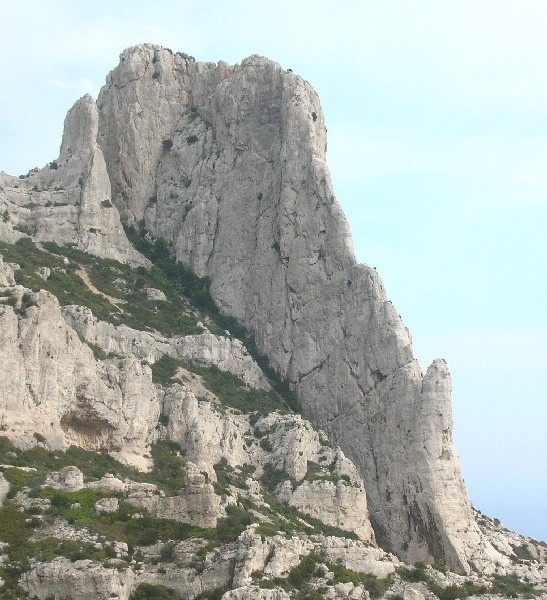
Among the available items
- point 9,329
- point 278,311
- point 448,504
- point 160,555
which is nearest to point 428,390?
point 448,504

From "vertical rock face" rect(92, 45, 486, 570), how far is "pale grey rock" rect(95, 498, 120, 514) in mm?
29329

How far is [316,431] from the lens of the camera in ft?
273

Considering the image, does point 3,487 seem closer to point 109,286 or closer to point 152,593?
point 152,593

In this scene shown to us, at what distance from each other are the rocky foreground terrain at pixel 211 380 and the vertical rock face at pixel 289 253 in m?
0.15

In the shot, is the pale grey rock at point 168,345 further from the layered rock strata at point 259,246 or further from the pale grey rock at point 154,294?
the pale grey rock at point 154,294

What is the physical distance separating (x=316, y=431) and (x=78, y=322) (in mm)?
16499

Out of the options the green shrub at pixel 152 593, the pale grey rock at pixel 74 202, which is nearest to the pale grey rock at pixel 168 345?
the pale grey rock at pixel 74 202

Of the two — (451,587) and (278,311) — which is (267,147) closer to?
(278,311)

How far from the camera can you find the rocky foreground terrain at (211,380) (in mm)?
54062

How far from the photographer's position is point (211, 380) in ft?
284

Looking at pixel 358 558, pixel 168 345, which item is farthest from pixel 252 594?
pixel 168 345

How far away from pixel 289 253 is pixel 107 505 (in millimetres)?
42059

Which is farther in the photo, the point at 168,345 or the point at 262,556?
the point at 168,345

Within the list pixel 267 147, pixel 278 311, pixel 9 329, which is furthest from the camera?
pixel 267 147
